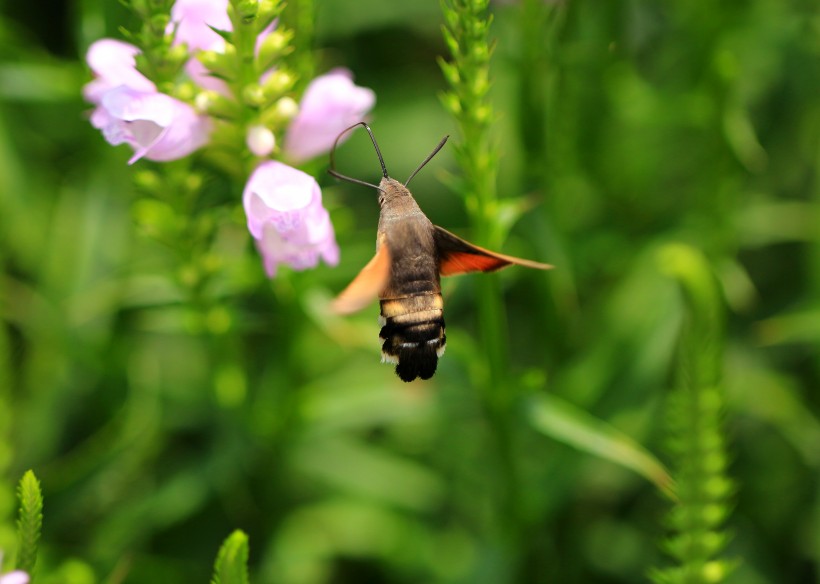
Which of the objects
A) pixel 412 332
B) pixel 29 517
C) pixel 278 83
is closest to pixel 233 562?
pixel 29 517

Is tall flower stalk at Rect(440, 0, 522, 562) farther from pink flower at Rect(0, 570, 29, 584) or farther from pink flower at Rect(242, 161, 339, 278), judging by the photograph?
pink flower at Rect(0, 570, 29, 584)

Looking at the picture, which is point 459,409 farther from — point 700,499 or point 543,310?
point 700,499

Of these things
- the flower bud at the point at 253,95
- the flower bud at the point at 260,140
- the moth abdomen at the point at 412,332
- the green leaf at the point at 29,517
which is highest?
the flower bud at the point at 253,95

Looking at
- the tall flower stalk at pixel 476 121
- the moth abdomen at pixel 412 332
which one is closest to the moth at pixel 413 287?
the moth abdomen at pixel 412 332

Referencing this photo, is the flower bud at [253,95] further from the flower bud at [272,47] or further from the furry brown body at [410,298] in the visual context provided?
the furry brown body at [410,298]

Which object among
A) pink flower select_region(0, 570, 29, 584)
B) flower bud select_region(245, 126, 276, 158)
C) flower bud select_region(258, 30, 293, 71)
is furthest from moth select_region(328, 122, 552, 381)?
pink flower select_region(0, 570, 29, 584)

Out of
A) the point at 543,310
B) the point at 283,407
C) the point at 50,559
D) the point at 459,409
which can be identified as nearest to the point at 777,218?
the point at 543,310
